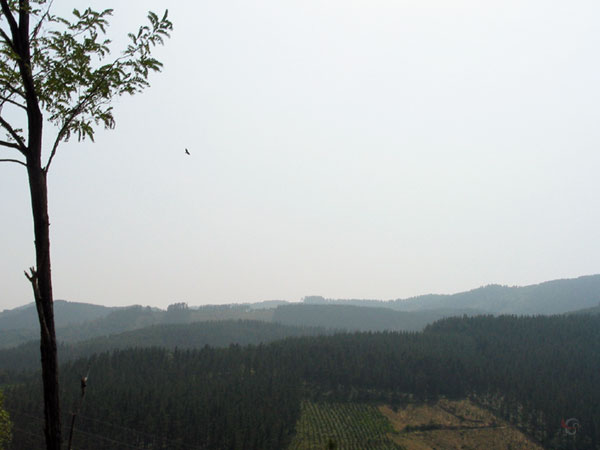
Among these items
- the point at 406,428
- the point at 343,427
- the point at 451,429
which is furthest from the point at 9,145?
the point at 451,429

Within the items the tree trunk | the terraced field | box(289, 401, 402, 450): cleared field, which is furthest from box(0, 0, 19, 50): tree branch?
the terraced field

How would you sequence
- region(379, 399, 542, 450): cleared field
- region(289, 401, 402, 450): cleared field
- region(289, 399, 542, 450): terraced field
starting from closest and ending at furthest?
region(289, 401, 402, 450): cleared field, region(289, 399, 542, 450): terraced field, region(379, 399, 542, 450): cleared field

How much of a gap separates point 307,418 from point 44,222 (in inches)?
5353

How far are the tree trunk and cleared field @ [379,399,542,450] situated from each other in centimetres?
13303

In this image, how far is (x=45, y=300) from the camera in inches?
275

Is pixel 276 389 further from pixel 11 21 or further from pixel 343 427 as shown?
pixel 11 21

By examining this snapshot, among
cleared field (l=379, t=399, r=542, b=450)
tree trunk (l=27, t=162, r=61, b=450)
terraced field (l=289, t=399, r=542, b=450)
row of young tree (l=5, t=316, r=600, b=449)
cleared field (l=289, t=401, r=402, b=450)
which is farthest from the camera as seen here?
cleared field (l=379, t=399, r=542, b=450)

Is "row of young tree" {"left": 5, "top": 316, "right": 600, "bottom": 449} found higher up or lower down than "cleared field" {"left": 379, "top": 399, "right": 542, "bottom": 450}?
higher up

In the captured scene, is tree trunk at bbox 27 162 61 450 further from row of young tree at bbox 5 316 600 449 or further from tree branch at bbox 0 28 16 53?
row of young tree at bbox 5 316 600 449

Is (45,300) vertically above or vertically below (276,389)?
above

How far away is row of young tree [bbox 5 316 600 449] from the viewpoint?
102m

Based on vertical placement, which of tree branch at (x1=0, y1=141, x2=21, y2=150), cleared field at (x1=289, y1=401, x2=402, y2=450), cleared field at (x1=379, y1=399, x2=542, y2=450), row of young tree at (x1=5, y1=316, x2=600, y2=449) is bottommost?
cleared field at (x1=379, y1=399, x2=542, y2=450)

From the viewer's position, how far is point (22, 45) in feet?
24.3

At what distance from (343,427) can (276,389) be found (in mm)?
22187
